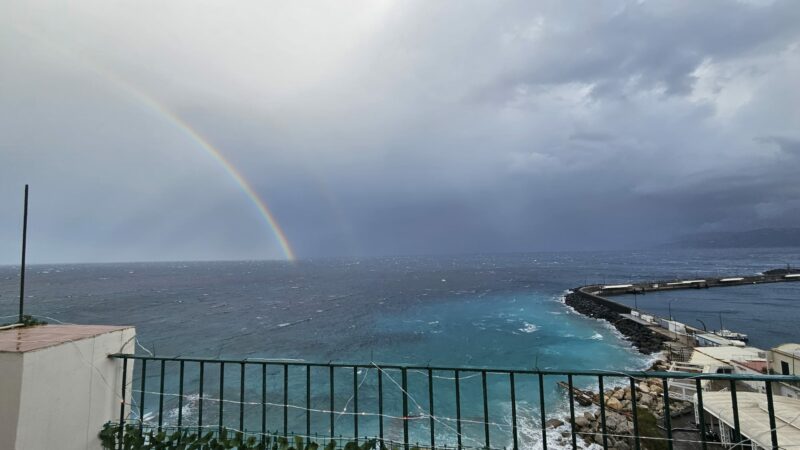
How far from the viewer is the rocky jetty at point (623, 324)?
32344mm

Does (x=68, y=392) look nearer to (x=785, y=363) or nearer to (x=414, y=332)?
(x=785, y=363)

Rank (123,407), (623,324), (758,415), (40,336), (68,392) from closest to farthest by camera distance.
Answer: (68,392), (40,336), (123,407), (758,415), (623,324)

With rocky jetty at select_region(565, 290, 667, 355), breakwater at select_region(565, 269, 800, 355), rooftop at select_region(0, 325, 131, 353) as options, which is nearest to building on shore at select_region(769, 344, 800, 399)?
rocky jetty at select_region(565, 290, 667, 355)

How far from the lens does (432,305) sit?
58.0 meters

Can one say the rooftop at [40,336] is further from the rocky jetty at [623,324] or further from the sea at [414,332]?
the rocky jetty at [623,324]

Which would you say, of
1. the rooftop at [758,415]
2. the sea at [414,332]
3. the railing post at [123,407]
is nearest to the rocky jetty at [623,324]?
the sea at [414,332]

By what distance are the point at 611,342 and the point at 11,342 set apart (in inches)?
1548

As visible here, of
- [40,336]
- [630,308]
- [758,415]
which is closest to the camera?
[40,336]

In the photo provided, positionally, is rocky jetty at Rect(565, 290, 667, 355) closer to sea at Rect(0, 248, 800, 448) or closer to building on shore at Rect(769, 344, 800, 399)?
sea at Rect(0, 248, 800, 448)

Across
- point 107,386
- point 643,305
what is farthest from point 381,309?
point 107,386

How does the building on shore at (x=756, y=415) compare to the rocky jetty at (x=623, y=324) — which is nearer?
the building on shore at (x=756, y=415)

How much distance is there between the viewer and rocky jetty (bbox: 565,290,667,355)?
32344 mm

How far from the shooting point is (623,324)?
40625mm

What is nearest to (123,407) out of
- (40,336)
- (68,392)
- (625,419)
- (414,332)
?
(68,392)
